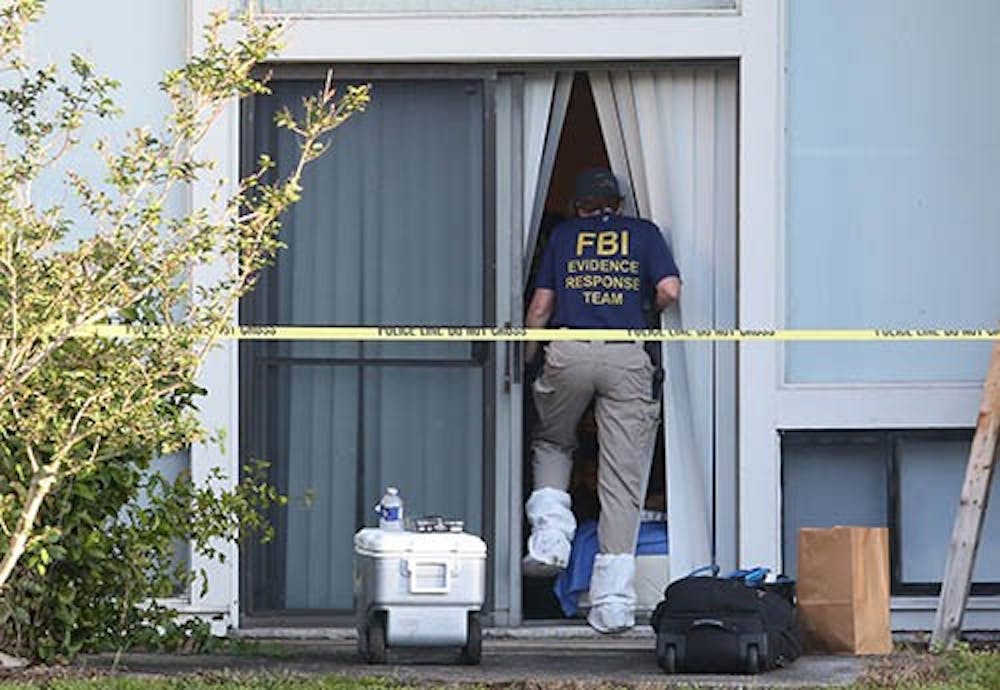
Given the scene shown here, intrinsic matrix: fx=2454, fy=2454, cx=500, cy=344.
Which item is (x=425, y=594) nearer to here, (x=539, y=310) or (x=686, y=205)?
(x=539, y=310)

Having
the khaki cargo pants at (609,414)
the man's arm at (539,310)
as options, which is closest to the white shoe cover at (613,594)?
the khaki cargo pants at (609,414)

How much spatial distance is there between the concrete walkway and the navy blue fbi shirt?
5.07 feet

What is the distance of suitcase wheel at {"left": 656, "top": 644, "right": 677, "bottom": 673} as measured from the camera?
872cm

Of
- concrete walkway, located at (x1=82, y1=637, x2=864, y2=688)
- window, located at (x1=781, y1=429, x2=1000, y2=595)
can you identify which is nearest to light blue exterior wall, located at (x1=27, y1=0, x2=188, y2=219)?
concrete walkway, located at (x1=82, y1=637, x2=864, y2=688)

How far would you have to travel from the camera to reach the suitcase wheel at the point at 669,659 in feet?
28.6

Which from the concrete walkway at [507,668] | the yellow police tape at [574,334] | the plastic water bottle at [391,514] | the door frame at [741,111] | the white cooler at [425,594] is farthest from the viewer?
the door frame at [741,111]

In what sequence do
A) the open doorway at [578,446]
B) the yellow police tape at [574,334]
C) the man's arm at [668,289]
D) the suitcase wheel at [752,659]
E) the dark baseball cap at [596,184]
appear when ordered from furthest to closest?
1. the open doorway at [578,446]
2. the dark baseball cap at [596,184]
3. the man's arm at [668,289]
4. the yellow police tape at [574,334]
5. the suitcase wheel at [752,659]

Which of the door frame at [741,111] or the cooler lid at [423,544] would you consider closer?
the cooler lid at [423,544]

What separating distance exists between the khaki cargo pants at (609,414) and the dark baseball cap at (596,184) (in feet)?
2.06

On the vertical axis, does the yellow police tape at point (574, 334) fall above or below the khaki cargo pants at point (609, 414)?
above

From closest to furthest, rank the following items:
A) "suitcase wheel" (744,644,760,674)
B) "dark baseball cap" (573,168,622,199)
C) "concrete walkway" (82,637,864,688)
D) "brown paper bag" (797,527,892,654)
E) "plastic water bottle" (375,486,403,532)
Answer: "concrete walkway" (82,637,864,688) < "suitcase wheel" (744,644,760,674) < "plastic water bottle" (375,486,403,532) < "brown paper bag" (797,527,892,654) < "dark baseball cap" (573,168,622,199)

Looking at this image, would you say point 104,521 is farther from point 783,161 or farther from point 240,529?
point 783,161

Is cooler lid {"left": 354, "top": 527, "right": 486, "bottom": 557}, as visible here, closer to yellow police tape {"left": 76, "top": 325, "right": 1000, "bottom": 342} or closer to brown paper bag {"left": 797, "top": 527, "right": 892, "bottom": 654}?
yellow police tape {"left": 76, "top": 325, "right": 1000, "bottom": 342}

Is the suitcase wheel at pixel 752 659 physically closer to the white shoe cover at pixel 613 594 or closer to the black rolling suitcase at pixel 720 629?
the black rolling suitcase at pixel 720 629
